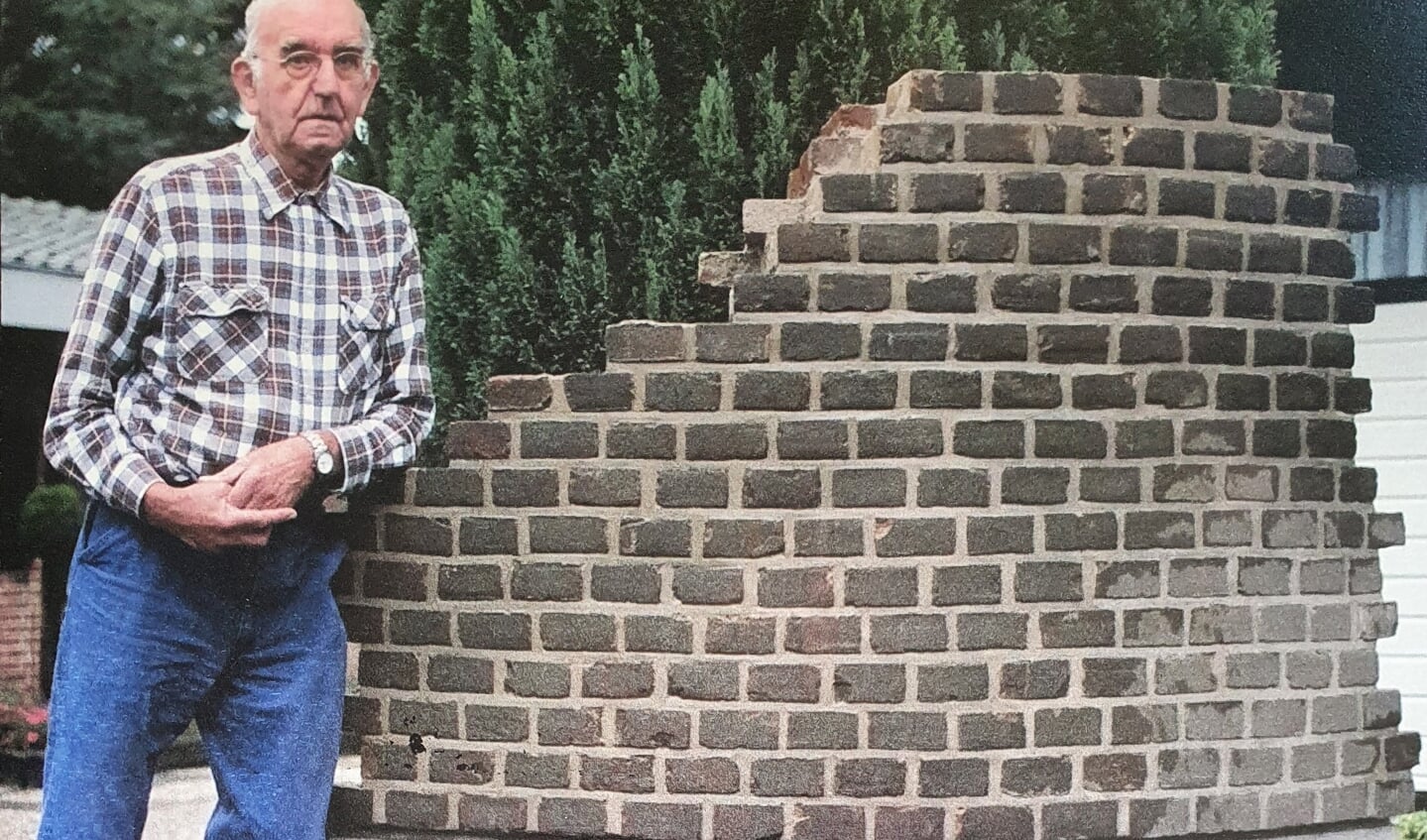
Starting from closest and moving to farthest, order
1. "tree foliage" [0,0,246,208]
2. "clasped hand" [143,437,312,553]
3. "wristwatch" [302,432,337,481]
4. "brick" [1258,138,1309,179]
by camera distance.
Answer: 1. "clasped hand" [143,437,312,553]
2. "wristwatch" [302,432,337,481]
3. "tree foliage" [0,0,246,208]
4. "brick" [1258,138,1309,179]

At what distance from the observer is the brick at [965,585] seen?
9.23 ft

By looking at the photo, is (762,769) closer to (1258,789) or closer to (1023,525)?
(1023,525)

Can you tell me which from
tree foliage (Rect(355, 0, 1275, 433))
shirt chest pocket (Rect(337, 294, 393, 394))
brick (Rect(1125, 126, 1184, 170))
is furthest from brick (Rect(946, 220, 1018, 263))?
shirt chest pocket (Rect(337, 294, 393, 394))

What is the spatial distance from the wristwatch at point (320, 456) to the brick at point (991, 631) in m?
1.40

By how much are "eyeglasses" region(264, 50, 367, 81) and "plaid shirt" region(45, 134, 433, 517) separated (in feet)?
0.59

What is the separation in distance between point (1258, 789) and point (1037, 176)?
1.55m

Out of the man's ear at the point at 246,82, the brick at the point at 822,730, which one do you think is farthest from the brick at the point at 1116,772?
the man's ear at the point at 246,82

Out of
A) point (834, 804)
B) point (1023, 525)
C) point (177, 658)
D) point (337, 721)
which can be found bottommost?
point (834, 804)

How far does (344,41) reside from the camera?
2.48 meters

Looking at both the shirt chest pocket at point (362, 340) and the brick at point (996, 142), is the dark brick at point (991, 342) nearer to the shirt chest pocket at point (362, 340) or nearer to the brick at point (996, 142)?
the brick at point (996, 142)

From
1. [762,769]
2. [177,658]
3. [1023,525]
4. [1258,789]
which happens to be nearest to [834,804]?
[762,769]

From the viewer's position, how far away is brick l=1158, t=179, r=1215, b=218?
9.69 ft

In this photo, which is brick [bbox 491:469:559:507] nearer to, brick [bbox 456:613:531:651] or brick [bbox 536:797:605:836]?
brick [bbox 456:613:531:651]

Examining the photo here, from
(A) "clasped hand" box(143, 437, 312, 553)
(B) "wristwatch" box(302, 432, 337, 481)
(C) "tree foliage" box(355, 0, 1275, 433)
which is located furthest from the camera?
(C) "tree foliage" box(355, 0, 1275, 433)
